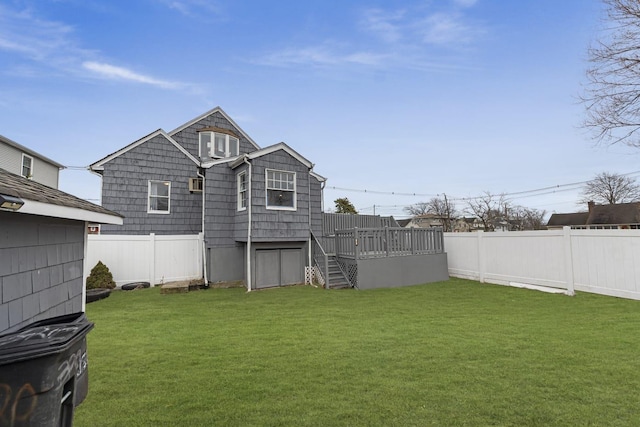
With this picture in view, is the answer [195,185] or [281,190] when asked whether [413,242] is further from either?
[195,185]

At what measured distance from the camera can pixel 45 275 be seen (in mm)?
3246

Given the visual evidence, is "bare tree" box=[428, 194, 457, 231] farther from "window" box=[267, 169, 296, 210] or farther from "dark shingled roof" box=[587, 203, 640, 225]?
"window" box=[267, 169, 296, 210]

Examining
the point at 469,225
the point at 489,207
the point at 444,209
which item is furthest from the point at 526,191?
the point at 444,209

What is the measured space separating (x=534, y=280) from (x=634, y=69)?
6549 mm

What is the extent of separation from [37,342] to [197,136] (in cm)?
1442

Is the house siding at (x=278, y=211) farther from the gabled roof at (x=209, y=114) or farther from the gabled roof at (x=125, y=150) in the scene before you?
the gabled roof at (x=209, y=114)

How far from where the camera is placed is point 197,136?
14844mm

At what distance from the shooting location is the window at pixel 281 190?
10.4m

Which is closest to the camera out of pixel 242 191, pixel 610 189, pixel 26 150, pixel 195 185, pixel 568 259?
pixel 568 259

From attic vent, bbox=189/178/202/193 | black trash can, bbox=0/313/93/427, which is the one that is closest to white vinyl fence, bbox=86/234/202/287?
attic vent, bbox=189/178/202/193

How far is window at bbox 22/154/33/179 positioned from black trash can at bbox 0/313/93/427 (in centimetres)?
1640

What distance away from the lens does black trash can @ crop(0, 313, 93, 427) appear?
5.57ft

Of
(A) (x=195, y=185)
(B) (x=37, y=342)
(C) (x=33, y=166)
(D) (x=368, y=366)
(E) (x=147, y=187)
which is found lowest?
(D) (x=368, y=366)

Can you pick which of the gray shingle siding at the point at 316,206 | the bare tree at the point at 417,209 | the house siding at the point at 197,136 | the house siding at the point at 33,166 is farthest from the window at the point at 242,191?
the bare tree at the point at 417,209
